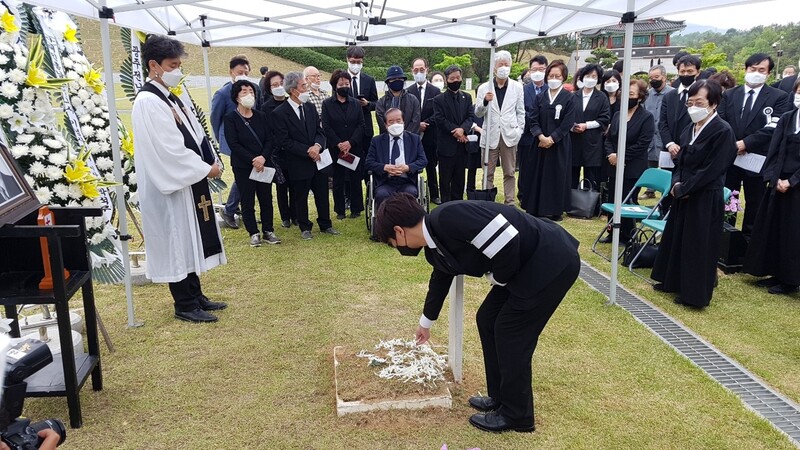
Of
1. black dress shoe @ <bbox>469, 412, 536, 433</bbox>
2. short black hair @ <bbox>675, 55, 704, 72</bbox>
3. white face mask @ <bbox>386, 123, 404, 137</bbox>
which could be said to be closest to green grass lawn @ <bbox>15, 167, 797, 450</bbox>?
black dress shoe @ <bbox>469, 412, 536, 433</bbox>

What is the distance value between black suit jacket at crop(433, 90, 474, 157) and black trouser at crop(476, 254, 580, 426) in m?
5.22

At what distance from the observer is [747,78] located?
6.59 metres

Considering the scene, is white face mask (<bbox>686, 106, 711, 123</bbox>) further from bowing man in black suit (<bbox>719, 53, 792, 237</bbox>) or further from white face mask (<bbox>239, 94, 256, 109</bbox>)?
white face mask (<bbox>239, 94, 256, 109</bbox>)

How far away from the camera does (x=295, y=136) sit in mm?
7211

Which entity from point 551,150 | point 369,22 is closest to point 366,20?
point 369,22

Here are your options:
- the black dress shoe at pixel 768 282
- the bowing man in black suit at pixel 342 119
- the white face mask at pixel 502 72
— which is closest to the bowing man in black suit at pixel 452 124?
the white face mask at pixel 502 72

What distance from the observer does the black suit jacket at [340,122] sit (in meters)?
7.76

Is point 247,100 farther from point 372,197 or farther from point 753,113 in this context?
point 753,113

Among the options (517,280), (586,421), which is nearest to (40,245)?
(517,280)

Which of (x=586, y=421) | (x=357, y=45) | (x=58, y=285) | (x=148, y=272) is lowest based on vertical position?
(x=586, y=421)

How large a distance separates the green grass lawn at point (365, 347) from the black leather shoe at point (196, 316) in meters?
0.08

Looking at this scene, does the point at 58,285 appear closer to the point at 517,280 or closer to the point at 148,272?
the point at 148,272

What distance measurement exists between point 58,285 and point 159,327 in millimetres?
1769

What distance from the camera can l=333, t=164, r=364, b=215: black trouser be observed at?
27.0 feet
